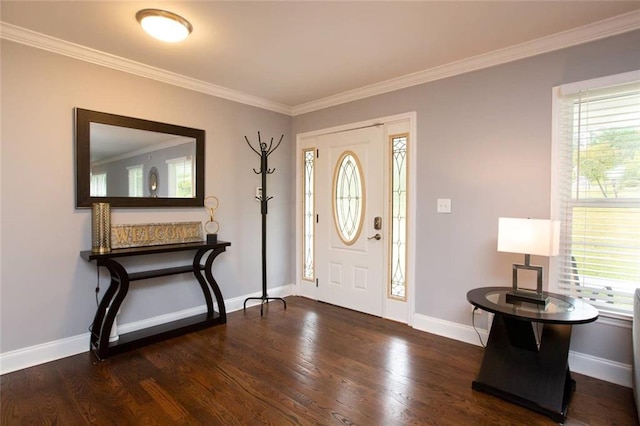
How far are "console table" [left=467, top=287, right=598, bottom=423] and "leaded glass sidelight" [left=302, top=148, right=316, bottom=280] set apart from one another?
2.41m

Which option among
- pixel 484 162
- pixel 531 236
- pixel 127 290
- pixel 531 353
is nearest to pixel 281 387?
pixel 127 290

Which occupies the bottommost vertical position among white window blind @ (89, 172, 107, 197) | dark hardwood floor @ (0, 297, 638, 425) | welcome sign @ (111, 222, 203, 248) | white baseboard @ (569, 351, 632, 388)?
dark hardwood floor @ (0, 297, 638, 425)

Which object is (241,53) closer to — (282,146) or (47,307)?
(282,146)

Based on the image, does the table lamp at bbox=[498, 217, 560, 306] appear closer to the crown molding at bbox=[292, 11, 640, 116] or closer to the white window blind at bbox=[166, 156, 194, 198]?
the crown molding at bbox=[292, 11, 640, 116]

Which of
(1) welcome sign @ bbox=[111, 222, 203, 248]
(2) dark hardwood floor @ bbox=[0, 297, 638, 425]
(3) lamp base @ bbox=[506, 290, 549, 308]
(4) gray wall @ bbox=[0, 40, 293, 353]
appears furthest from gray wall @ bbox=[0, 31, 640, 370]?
(3) lamp base @ bbox=[506, 290, 549, 308]

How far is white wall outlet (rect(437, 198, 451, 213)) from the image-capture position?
317 cm

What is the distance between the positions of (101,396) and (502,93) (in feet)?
12.3

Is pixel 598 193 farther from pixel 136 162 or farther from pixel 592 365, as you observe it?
pixel 136 162

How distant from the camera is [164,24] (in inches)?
89.4

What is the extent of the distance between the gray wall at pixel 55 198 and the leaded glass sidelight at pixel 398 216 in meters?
2.01

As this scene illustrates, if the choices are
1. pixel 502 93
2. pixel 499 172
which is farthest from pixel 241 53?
pixel 499 172

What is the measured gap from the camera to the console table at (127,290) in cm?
273

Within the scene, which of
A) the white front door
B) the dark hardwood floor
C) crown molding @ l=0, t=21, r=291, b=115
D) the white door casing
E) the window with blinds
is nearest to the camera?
the dark hardwood floor

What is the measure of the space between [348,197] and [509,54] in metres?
2.05
